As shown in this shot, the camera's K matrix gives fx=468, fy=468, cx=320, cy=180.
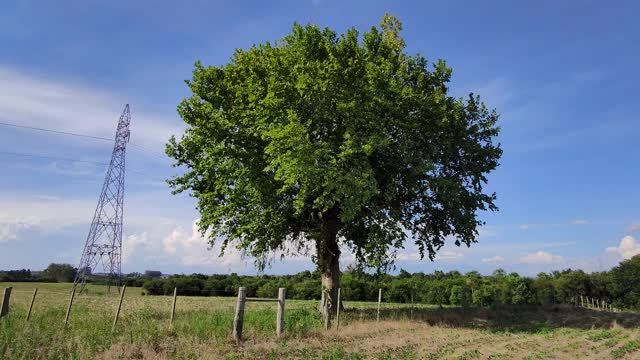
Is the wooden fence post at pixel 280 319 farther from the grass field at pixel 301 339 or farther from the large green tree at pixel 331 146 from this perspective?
the large green tree at pixel 331 146

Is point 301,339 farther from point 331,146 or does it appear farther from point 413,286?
point 413,286

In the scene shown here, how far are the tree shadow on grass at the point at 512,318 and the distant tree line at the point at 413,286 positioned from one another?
34736 millimetres

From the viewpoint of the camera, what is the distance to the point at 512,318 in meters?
30.2

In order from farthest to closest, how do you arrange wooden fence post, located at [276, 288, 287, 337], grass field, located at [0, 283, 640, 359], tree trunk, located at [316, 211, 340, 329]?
tree trunk, located at [316, 211, 340, 329] → wooden fence post, located at [276, 288, 287, 337] → grass field, located at [0, 283, 640, 359]

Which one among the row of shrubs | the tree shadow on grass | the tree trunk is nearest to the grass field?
the tree shadow on grass

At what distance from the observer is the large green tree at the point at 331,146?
2195 centimetres

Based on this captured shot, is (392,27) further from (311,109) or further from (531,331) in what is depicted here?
(531,331)

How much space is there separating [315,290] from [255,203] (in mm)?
57767

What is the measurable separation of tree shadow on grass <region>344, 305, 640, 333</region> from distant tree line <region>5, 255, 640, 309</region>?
3474 cm

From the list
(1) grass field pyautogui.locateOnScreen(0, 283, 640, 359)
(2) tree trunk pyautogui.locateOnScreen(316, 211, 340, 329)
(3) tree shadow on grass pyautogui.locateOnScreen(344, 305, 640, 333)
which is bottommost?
(1) grass field pyautogui.locateOnScreen(0, 283, 640, 359)

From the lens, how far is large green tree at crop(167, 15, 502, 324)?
72.0 feet

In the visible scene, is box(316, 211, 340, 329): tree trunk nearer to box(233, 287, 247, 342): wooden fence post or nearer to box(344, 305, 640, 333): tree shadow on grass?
box(344, 305, 640, 333): tree shadow on grass

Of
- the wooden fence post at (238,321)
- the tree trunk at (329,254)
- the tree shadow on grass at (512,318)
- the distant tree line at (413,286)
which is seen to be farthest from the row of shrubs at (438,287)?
the wooden fence post at (238,321)

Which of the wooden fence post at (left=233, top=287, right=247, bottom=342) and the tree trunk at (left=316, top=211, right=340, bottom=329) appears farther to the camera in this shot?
the tree trunk at (left=316, top=211, right=340, bottom=329)
